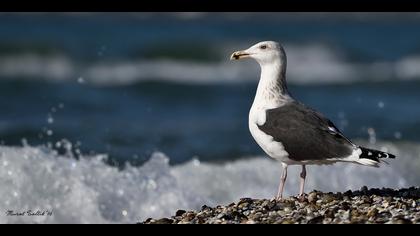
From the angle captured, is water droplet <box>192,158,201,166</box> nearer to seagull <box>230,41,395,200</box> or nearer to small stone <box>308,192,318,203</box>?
seagull <box>230,41,395,200</box>

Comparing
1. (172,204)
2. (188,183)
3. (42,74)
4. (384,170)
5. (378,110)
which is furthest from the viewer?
(42,74)

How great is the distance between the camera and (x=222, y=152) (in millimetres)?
13680

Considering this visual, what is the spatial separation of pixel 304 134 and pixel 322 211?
27.3 inches

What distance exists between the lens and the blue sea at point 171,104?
10.0m

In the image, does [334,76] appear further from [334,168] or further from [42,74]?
[334,168]

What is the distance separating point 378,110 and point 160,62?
30.7 ft

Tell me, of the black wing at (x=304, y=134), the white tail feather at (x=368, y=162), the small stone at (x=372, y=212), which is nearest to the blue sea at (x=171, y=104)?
the black wing at (x=304, y=134)

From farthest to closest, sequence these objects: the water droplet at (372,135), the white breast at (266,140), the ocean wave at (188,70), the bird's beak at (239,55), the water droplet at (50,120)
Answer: the ocean wave at (188,70) < the water droplet at (50,120) < the water droplet at (372,135) < the bird's beak at (239,55) < the white breast at (266,140)

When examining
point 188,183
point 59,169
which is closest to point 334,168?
point 188,183

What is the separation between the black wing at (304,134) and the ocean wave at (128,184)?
301cm

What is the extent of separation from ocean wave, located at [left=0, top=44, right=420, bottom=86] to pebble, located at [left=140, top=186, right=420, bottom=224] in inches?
591

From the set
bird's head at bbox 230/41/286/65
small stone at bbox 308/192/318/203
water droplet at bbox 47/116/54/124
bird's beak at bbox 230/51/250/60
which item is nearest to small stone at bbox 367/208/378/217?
small stone at bbox 308/192/318/203

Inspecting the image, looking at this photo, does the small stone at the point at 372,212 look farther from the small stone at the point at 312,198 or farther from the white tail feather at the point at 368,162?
the small stone at the point at 312,198

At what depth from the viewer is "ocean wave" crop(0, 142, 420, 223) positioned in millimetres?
9609
